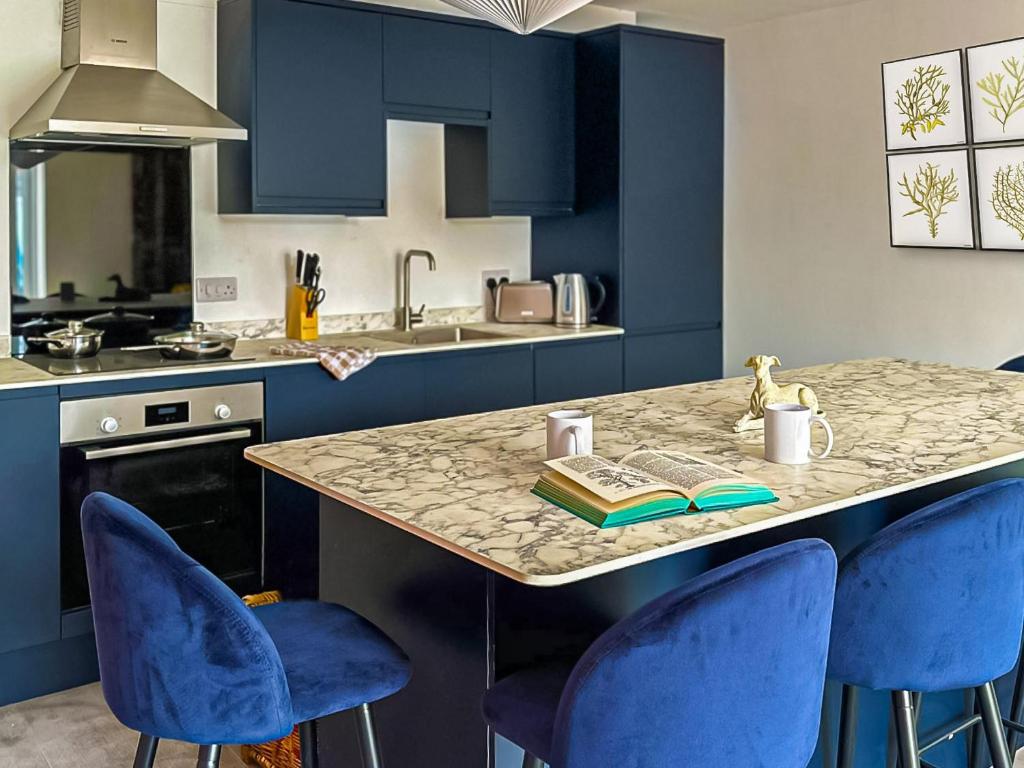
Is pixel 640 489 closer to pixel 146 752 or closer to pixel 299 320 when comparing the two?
pixel 146 752

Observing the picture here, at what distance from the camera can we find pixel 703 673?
1.51 metres

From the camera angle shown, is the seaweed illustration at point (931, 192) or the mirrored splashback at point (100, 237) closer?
the mirrored splashback at point (100, 237)

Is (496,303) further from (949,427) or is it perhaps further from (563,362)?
(949,427)

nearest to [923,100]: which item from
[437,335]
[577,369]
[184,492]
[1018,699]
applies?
[577,369]

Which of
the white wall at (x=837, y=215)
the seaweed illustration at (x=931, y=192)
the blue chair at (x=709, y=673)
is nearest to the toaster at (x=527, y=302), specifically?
the white wall at (x=837, y=215)

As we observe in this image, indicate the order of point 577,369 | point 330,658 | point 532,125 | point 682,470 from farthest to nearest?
point 532,125 → point 577,369 → point 682,470 → point 330,658

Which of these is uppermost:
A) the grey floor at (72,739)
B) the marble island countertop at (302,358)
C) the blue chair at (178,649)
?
the marble island countertop at (302,358)

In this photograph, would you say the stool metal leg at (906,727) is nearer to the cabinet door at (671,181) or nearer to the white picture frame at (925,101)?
the white picture frame at (925,101)

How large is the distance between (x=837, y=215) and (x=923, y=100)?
2.35 feet

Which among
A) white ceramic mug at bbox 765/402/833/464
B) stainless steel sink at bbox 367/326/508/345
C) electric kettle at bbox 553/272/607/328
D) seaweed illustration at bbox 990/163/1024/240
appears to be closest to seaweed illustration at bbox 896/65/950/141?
seaweed illustration at bbox 990/163/1024/240

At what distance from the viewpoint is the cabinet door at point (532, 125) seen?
4961 millimetres

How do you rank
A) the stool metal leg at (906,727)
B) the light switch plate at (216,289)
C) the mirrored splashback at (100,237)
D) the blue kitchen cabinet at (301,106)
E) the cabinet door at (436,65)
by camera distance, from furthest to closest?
1. the cabinet door at (436,65)
2. the light switch plate at (216,289)
3. the blue kitchen cabinet at (301,106)
4. the mirrored splashback at (100,237)
5. the stool metal leg at (906,727)

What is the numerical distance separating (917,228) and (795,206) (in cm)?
75

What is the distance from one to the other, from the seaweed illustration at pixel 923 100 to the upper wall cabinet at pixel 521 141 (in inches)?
57.8
